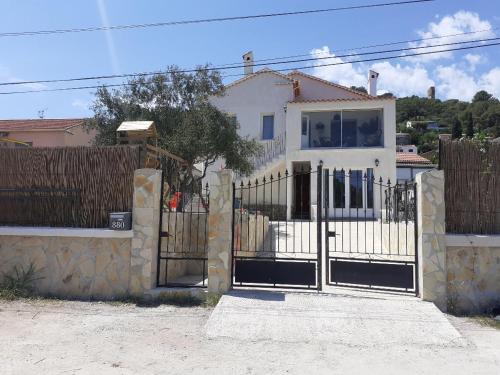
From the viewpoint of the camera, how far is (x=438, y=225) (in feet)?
22.8

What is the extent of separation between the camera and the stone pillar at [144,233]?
731cm

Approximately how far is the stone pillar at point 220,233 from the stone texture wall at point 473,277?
367 cm

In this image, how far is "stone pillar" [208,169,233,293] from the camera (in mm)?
7223

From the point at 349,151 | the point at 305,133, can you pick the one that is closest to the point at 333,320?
the point at 349,151

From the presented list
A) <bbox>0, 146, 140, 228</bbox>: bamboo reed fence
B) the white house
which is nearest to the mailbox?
<bbox>0, 146, 140, 228</bbox>: bamboo reed fence

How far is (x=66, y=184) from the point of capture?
782 cm

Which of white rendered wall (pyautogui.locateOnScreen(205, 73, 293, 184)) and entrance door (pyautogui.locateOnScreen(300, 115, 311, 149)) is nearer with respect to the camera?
entrance door (pyautogui.locateOnScreen(300, 115, 311, 149))

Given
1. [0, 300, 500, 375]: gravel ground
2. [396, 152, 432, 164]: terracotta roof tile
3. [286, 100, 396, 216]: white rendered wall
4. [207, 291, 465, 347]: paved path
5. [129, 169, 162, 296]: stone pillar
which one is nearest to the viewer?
[0, 300, 500, 375]: gravel ground

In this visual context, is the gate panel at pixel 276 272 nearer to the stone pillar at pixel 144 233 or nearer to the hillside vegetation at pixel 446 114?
the stone pillar at pixel 144 233

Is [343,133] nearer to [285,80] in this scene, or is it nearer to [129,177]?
[285,80]

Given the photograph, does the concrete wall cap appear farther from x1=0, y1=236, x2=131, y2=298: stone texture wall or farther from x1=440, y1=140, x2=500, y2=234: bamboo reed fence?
x1=440, y1=140, x2=500, y2=234: bamboo reed fence

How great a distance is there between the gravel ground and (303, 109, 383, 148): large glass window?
16.7 m

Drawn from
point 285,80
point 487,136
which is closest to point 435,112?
point 285,80

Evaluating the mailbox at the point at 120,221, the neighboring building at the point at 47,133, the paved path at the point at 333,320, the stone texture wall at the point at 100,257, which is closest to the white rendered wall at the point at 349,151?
the neighboring building at the point at 47,133
